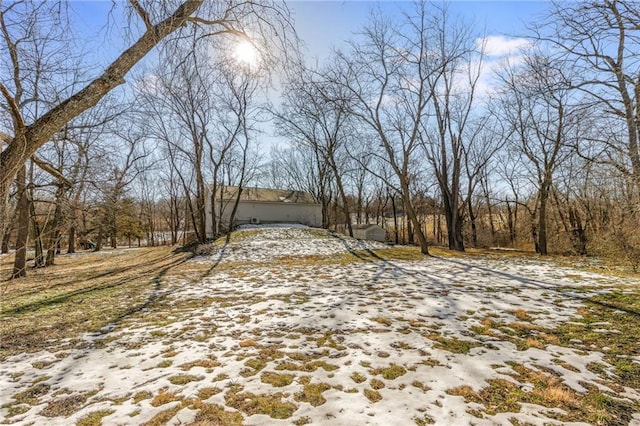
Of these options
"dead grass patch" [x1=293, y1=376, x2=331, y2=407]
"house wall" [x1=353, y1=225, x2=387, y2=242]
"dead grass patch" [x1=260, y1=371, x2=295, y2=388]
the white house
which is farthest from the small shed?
"dead grass patch" [x1=293, y1=376, x2=331, y2=407]

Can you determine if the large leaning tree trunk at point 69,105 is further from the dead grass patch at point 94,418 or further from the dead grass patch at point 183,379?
the dead grass patch at point 183,379

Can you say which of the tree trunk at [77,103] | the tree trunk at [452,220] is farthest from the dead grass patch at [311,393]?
the tree trunk at [452,220]

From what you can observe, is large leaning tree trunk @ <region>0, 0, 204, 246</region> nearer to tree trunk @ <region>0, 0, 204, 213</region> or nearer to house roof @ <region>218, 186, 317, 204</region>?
tree trunk @ <region>0, 0, 204, 213</region>

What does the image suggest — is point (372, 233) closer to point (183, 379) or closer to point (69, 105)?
point (183, 379)

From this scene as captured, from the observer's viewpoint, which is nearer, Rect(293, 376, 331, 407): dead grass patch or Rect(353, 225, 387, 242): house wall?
Rect(293, 376, 331, 407): dead grass patch

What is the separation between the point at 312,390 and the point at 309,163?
3056 centimetres

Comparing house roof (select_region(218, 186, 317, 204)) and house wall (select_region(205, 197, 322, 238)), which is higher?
house roof (select_region(218, 186, 317, 204))

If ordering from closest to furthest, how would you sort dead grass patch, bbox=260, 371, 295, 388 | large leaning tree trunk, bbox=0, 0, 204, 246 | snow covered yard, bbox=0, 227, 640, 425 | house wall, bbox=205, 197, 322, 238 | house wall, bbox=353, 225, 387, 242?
large leaning tree trunk, bbox=0, 0, 204, 246 < snow covered yard, bbox=0, 227, 640, 425 < dead grass patch, bbox=260, 371, 295, 388 < house wall, bbox=205, 197, 322, 238 < house wall, bbox=353, 225, 387, 242

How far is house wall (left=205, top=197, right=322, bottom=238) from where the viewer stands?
25547 mm

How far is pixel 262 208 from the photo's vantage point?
2620 centimetres

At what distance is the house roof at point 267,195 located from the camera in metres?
26.4

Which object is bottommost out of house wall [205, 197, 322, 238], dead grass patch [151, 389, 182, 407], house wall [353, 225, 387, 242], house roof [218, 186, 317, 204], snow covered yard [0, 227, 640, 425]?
house wall [353, 225, 387, 242]

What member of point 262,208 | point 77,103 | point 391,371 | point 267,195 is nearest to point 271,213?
point 262,208

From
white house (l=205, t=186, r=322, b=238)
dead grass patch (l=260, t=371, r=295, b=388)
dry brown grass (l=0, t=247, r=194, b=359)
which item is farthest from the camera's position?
white house (l=205, t=186, r=322, b=238)
